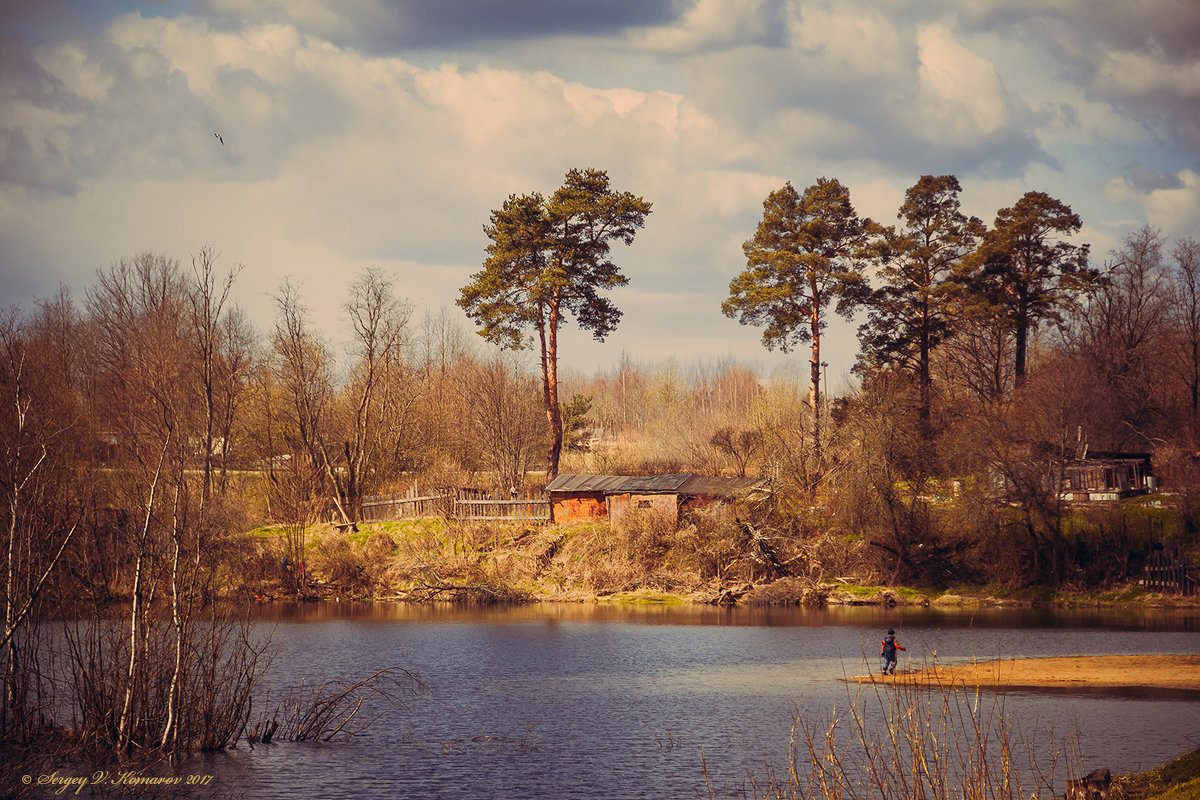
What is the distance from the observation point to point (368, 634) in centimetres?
4103

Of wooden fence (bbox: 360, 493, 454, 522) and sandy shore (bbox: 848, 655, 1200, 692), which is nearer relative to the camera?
sandy shore (bbox: 848, 655, 1200, 692)

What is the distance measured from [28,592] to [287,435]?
174ft

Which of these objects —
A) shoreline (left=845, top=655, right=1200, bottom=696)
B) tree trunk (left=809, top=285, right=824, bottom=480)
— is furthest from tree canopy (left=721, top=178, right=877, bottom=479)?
shoreline (left=845, top=655, right=1200, bottom=696)

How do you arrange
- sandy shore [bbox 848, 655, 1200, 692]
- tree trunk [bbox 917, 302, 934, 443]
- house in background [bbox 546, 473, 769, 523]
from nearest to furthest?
1. sandy shore [bbox 848, 655, 1200, 692]
2. house in background [bbox 546, 473, 769, 523]
3. tree trunk [bbox 917, 302, 934, 443]

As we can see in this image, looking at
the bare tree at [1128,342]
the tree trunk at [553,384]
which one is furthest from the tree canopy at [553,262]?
the bare tree at [1128,342]

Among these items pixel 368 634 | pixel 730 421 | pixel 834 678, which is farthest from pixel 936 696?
pixel 730 421

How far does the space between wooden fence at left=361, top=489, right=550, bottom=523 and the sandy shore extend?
112 ft

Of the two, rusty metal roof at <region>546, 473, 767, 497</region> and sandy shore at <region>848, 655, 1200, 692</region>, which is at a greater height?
rusty metal roof at <region>546, 473, 767, 497</region>

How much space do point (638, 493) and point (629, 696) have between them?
104ft

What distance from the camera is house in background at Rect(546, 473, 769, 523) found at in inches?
2309

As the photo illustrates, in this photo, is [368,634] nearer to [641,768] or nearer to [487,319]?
[641,768]

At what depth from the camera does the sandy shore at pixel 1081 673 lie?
2852 cm

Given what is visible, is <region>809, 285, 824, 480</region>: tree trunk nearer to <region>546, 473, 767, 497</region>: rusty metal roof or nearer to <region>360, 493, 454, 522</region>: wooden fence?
<region>546, 473, 767, 497</region>: rusty metal roof

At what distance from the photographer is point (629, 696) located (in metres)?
28.4
